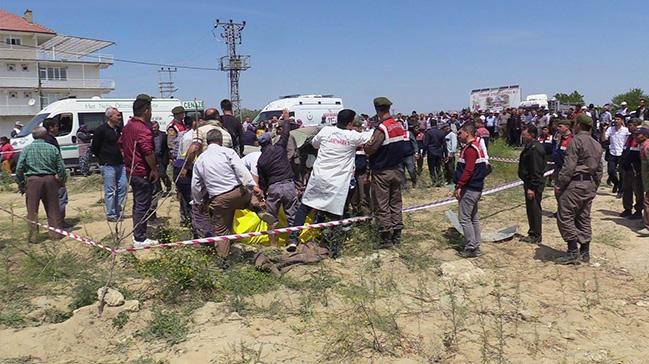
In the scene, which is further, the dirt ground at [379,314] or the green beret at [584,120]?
the green beret at [584,120]

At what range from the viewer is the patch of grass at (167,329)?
4.06 meters

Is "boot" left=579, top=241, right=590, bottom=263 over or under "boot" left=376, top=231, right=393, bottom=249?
under

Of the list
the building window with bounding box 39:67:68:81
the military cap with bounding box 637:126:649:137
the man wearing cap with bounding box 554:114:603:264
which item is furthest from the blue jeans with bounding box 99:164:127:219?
the building window with bounding box 39:67:68:81

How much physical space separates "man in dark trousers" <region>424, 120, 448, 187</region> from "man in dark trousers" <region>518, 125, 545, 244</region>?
14.0 feet

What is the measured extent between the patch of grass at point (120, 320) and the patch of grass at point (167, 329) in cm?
20

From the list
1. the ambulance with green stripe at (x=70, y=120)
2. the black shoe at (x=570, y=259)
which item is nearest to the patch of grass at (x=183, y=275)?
the black shoe at (x=570, y=259)

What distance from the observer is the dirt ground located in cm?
386

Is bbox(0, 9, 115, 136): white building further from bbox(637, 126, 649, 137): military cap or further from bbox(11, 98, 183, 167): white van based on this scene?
bbox(637, 126, 649, 137): military cap

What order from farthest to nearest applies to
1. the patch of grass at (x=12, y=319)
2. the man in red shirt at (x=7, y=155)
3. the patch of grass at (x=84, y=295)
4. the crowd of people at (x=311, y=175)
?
the man in red shirt at (x=7, y=155), the crowd of people at (x=311, y=175), the patch of grass at (x=84, y=295), the patch of grass at (x=12, y=319)

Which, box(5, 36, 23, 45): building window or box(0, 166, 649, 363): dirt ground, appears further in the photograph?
box(5, 36, 23, 45): building window

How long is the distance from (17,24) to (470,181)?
186 ft

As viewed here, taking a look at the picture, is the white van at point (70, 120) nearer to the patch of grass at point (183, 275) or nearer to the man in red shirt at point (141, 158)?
the man in red shirt at point (141, 158)

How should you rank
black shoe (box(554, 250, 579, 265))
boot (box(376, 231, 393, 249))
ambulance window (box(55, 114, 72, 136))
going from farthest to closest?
ambulance window (box(55, 114, 72, 136))
boot (box(376, 231, 393, 249))
black shoe (box(554, 250, 579, 265))

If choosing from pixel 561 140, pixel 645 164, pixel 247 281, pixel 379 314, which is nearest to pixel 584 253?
pixel 645 164
